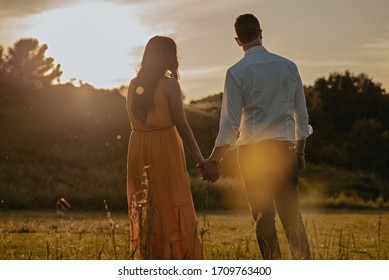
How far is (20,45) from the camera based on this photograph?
20.0 metres

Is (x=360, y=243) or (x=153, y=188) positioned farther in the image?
(x=360, y=243)

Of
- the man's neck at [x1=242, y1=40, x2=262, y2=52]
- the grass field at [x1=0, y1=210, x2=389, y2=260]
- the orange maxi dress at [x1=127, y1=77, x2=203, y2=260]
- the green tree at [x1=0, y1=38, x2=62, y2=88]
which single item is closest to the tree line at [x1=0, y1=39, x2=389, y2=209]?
the green tree at [x1=0, y1=38, x2=62, y2=88]

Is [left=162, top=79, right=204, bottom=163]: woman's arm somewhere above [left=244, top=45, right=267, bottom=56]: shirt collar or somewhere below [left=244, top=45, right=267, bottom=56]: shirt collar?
below

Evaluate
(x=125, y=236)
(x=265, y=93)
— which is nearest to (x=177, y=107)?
(x=265, y=93)

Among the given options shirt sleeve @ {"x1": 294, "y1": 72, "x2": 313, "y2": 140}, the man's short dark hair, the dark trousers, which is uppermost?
the man's short dark hair

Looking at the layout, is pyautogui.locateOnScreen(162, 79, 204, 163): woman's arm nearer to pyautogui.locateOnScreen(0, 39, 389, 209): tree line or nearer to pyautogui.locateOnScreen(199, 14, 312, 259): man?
pyautogui.locateOnScreen(199, 14, 312, 259): man

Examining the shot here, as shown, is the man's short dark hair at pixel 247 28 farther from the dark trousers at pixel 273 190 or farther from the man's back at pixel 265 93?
the dark trousers at pixel 273 190

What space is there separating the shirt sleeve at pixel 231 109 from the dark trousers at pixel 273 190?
5.7 inches

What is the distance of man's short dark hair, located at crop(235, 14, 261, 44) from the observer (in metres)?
5.08

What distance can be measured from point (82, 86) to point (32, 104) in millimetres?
6301

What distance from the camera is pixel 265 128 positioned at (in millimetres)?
5047

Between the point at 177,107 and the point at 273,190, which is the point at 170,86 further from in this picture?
the point at 273,190
